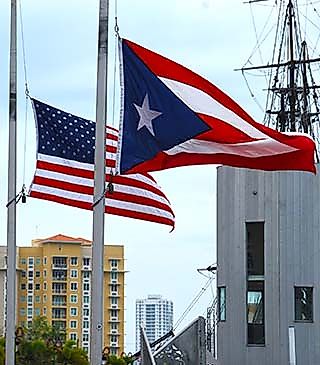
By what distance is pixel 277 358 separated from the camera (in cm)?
3083

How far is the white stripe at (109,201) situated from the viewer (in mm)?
17938

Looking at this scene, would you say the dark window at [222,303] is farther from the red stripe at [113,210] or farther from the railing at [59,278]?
the railing at [59,278]

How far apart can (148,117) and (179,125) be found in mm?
467

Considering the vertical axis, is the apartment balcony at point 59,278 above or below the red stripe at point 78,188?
above

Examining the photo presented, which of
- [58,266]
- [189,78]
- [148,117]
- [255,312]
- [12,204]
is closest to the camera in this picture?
[148,117]

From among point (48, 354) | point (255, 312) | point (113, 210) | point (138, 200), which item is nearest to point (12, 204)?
point (113, 210)

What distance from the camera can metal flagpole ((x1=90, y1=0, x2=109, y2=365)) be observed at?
15305 millimetres

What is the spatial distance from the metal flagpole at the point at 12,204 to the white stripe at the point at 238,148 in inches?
196

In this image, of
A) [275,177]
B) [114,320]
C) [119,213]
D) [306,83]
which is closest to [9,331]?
[119,213]

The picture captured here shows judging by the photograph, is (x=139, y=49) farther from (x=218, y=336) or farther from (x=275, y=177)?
(x=218, y=336)

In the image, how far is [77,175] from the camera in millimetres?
18609

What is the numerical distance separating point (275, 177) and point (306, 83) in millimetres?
10362

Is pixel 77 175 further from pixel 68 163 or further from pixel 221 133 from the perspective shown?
pixel 221 133

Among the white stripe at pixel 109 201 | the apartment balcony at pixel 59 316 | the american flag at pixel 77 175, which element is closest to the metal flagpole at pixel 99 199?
the american flag at pixel 77 175
